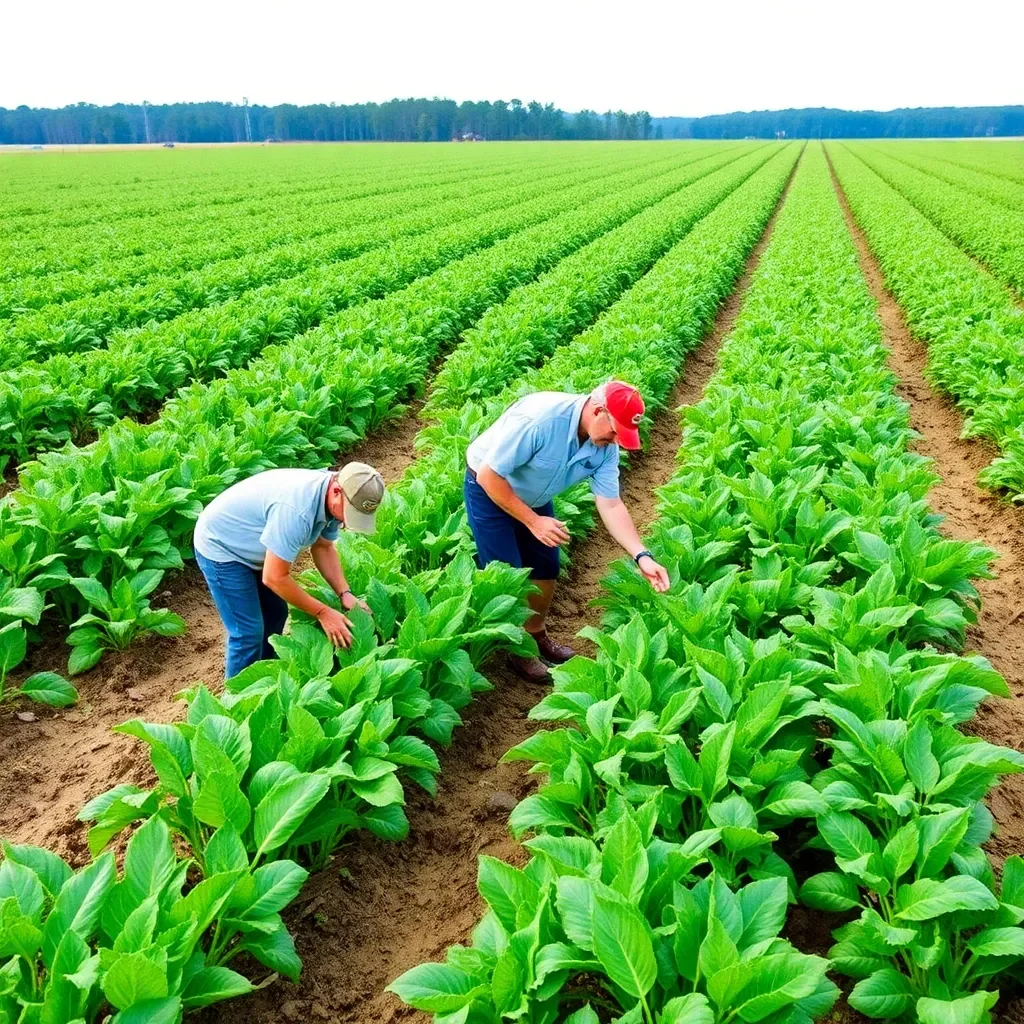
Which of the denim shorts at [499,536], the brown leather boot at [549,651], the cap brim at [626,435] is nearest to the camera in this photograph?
the cap brim at [626,435]

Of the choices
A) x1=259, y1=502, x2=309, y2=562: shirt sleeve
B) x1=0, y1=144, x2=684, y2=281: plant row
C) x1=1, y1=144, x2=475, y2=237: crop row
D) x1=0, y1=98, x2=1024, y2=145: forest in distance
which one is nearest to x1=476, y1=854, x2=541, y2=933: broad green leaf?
x1=259, y1=502, x2=309, y2=562: shirt sleeve

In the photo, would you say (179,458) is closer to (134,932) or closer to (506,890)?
(134,932)

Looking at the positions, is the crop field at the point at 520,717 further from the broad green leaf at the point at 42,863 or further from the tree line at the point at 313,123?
the tree line at the point at 313,123

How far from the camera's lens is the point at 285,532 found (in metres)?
3.88

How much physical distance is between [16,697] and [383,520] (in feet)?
8.19

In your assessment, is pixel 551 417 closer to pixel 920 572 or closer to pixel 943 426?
pixel 920 572

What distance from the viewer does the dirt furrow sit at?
4.48 metres

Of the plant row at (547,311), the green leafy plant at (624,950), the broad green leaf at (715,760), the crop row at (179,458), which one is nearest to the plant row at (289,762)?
the green leafy plant at (624,950)

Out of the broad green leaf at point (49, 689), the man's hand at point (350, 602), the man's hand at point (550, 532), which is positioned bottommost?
the broad green leaf at point (49, 689)

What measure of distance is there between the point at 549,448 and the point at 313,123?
15246cm

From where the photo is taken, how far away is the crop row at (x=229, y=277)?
38.7ft

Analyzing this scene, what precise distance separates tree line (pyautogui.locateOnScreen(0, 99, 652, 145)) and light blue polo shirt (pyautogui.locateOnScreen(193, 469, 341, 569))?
465 feet

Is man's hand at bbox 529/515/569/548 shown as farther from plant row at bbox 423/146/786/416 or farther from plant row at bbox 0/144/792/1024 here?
plant row at bbox 423/146/786/416

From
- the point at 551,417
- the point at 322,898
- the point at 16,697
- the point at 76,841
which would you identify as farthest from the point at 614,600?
the point at 16,697
